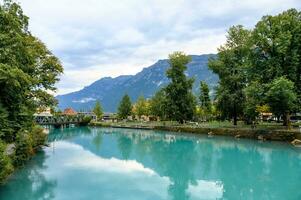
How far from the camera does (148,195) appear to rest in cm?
1617

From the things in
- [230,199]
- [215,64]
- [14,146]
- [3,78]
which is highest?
[215,64]

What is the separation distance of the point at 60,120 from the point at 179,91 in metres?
37.3

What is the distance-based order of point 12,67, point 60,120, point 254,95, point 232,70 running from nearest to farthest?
point 12,67, point 254,95, point 232,70, point 60,120

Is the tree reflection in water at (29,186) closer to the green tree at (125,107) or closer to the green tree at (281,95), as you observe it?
the green tree at (281,95)

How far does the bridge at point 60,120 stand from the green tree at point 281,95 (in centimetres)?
4535

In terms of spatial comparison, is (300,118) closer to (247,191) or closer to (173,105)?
(173,105)

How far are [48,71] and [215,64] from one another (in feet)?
85.3

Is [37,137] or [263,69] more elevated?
[263,69]

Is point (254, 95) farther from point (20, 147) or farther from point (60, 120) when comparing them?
point (60, 120)

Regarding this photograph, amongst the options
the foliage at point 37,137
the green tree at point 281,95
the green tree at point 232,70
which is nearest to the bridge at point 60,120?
the green tree at point 232,70

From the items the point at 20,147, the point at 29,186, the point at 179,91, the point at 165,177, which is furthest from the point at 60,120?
the point at 29,186

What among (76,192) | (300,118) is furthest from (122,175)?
(300,118)

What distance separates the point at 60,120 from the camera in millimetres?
88875

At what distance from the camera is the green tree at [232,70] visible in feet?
166
